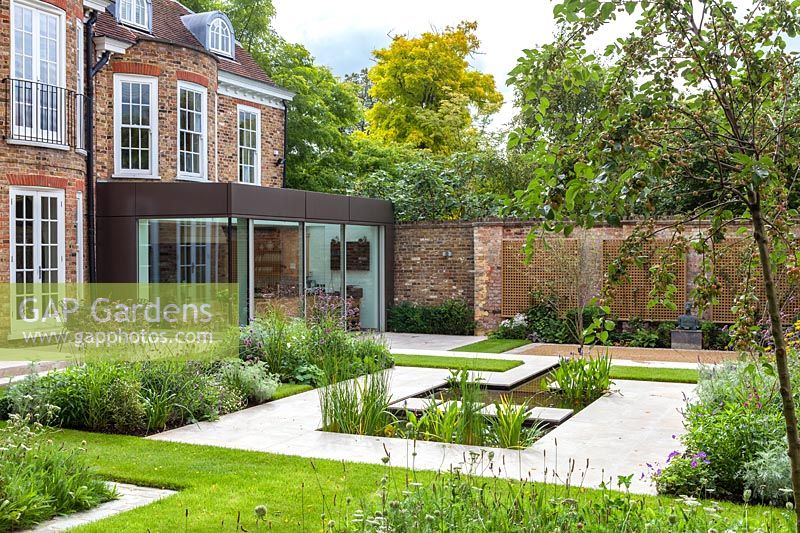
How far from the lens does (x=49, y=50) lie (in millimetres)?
14805

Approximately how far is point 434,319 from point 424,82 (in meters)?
17.7

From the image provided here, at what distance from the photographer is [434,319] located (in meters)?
19.8

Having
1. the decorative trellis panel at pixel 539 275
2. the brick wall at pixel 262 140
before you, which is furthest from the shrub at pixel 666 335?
the brick wall at pixel 262 140

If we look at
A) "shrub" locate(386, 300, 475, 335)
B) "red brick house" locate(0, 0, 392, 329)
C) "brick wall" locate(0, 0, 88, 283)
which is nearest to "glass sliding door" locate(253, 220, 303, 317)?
"red brick house" locate(0, 0, 392, 329)

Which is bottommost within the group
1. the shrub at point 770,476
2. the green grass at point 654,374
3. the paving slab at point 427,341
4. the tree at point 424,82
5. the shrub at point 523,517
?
the green grass at point 654,374

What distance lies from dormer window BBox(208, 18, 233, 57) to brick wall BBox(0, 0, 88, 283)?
592 cm

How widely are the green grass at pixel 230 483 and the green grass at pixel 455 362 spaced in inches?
240

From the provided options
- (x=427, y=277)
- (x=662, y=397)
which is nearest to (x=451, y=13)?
(x=427, y=277)

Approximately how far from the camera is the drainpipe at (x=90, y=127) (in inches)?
617

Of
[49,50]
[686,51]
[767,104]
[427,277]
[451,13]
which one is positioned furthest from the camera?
[451,13]

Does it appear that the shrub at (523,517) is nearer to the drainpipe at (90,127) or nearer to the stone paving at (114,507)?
the stone paving at (114,507)

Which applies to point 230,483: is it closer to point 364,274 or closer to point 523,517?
point 523,517

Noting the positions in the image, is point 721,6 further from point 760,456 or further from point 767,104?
point 760,456

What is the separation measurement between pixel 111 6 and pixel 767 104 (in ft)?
57.9
